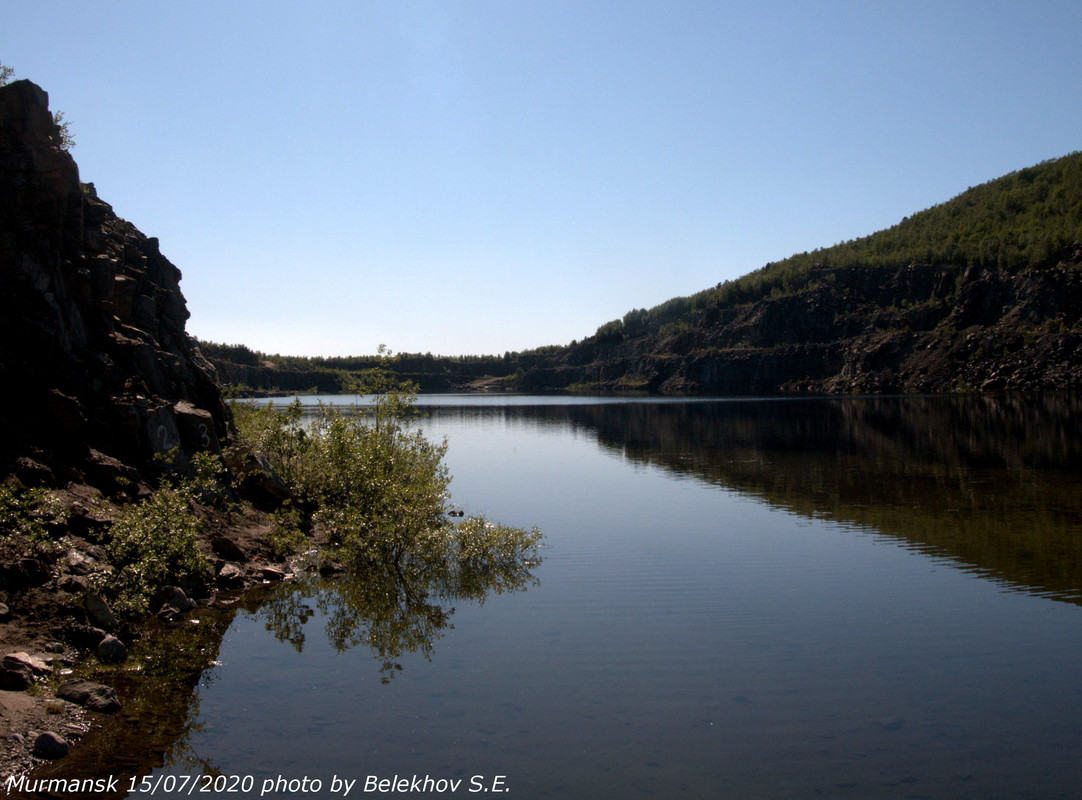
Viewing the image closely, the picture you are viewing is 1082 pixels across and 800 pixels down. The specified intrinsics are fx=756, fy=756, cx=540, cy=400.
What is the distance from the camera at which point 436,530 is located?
21.8 m

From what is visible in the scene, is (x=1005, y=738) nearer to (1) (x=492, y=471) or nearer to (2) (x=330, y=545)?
(2) (x=330, y=545)

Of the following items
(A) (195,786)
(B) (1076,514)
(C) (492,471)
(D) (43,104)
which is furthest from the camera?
(C) (492,471)

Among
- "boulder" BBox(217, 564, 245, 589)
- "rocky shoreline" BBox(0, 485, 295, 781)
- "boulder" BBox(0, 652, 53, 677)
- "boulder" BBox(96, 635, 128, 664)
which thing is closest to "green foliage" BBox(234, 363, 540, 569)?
"boulder" BBox(217, 564, 245, 589)

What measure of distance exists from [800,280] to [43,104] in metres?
191

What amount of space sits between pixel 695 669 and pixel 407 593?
7.96 m

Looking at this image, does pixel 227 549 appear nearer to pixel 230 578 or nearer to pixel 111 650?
pixel 230 578

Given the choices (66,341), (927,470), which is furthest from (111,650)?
(927,470)

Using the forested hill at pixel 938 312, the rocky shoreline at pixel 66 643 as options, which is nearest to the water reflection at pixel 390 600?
the rocky shoreline at pixel 66 643

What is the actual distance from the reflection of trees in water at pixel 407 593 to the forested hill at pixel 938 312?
361ft

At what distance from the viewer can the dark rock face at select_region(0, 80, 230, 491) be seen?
56.8 feet

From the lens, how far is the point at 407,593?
18.6 meters

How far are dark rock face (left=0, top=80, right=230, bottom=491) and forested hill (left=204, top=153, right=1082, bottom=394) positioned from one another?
106285 millimetres

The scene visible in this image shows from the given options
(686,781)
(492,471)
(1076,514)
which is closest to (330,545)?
(686,781)

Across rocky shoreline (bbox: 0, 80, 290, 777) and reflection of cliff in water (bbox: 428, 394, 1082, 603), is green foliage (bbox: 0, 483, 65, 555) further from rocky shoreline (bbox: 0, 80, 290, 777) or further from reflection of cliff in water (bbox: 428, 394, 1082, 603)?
reflection of cliff in water (bbox: 428, 394, 1082, 603)
